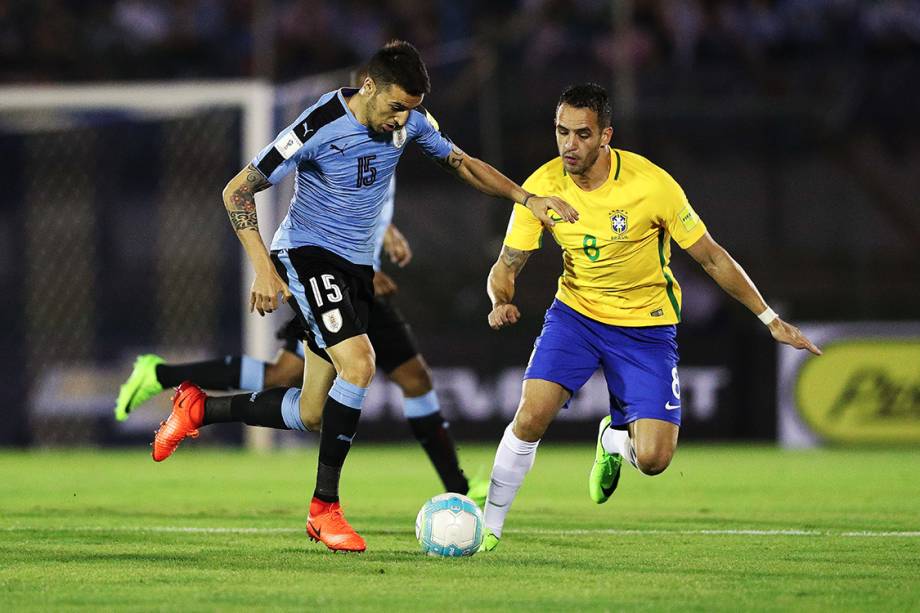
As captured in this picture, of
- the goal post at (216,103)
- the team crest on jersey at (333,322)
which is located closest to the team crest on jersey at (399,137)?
the team crest on jersey at (333,322)

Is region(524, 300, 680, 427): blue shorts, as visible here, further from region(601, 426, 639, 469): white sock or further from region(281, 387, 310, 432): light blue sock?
region(281, 387, 310, 432): light blue sock

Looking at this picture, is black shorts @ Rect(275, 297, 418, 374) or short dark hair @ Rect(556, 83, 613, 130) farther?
black shorts @ Rect(275, 297, 418, 374)

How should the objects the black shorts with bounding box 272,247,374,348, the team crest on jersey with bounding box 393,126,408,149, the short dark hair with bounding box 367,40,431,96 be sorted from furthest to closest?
the team crest on jersey with bounding box 393,126,408,149 < the black shorts with bounding box 272,247,374,348 < the short dark hair with bounding box 367,40,431,96

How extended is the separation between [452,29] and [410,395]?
9232 mm

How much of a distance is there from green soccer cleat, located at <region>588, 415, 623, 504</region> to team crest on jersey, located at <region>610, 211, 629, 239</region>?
1.11 metres

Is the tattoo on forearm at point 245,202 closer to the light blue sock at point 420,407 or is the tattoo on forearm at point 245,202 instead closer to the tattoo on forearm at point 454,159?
the tattoo on forearm at point 454,159

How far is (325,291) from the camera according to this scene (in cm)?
663

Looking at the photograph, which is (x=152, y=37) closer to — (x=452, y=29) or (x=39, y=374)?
(x=452, y=29)

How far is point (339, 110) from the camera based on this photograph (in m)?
6.58

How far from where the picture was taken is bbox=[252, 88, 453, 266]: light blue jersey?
649cm

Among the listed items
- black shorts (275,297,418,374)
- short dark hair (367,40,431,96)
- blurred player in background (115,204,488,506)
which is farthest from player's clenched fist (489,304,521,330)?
black shorts (275,297,418,374)

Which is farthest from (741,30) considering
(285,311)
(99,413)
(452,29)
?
(99,413)

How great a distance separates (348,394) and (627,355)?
1257 mm

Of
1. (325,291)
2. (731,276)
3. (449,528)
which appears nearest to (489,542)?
(449,528)
